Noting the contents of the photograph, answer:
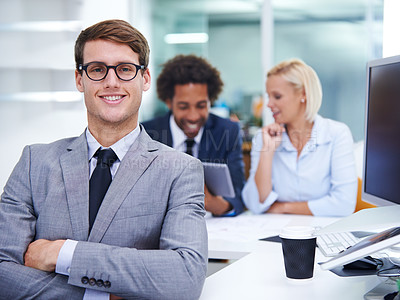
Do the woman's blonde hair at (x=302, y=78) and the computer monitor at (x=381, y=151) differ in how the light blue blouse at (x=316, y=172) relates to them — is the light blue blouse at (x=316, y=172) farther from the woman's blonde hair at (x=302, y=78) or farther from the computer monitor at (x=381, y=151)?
the computer monitor at (x=381, y=151)

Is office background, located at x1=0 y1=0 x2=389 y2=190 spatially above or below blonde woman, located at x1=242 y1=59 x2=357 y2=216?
above

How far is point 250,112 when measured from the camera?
757cm

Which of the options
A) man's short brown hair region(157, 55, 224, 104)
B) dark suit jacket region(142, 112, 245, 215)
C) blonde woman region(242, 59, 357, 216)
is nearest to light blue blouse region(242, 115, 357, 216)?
blonde woman region(242, 59, 357, 216)

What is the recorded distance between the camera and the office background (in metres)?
3.54

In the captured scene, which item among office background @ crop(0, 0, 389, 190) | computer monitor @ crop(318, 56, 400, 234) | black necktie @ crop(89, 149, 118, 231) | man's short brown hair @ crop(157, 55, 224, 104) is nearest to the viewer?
computer monitor @ crop(318, 56, 400, 234)

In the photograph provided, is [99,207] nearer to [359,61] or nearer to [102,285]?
[102,285]

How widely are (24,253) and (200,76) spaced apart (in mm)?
2461

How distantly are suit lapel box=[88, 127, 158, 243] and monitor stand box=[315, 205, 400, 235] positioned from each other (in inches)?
23.4

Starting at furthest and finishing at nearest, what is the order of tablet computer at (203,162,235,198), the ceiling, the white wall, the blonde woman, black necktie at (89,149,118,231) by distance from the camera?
the ceiling → the white wall → the blonde woman → tablet computer at (203,162,235,198) → black necktie at (89,149,118,231)

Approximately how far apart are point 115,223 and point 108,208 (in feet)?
0.17

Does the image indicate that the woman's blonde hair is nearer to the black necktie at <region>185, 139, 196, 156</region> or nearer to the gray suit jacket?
the black necktie at <region>185, 139, 196, 156</region>

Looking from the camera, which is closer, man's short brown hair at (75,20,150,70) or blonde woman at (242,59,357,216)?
man's short brown hair at (75,20,150,70)

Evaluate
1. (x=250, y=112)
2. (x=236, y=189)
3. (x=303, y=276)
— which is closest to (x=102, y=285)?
(x=303, y=276)

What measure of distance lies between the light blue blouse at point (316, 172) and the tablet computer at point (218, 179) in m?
0.30
